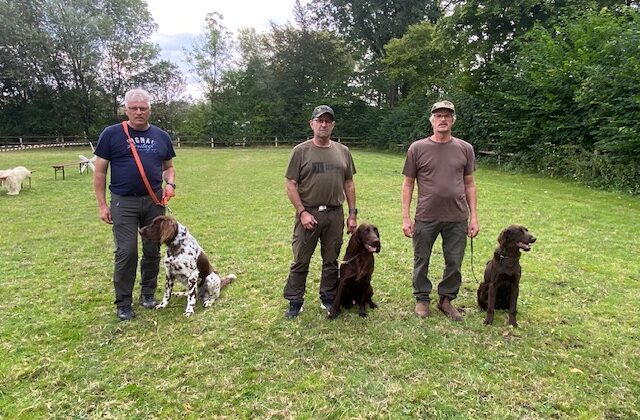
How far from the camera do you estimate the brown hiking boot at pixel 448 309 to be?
13.1 ft

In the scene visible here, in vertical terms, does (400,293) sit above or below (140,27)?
below

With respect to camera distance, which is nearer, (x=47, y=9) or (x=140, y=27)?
(x=47, y=9)

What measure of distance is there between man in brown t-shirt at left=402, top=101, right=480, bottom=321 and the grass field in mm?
545

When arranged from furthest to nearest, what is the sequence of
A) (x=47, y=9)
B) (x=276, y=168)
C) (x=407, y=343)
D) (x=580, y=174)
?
(x=47, y=9), (x=276, y=168), (x=580, y=174), (x=407, y=343)

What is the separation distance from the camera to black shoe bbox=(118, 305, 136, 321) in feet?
13.0

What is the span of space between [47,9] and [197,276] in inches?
1493

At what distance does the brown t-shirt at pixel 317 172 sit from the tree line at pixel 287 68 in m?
15.5

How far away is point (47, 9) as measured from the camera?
3266cm

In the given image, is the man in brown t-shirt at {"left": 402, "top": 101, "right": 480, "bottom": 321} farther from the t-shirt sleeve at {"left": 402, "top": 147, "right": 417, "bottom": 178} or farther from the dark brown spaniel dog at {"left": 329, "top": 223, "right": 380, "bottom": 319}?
the dark brown spaniel dog at {"left": 329, "top": 223, "right": 380, "bottom": 319}

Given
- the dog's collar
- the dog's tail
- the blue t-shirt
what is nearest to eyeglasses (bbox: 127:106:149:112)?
the blue t-shirt

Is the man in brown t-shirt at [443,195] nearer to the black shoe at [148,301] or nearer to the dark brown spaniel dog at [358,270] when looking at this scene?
the dark brown spaniel dog at [358,270]

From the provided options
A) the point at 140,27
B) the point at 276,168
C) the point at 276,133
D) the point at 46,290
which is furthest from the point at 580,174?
the point at 140,27

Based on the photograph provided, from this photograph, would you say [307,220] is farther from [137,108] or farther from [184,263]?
[137,108]

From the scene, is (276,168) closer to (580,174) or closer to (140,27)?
(580,174)
